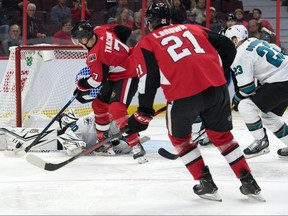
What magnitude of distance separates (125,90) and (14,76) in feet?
3.78

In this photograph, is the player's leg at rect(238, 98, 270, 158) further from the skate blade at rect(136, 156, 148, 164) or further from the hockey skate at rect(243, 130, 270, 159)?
the skate blade at rect(136, 156, 148, 164)

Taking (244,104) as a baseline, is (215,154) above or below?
below

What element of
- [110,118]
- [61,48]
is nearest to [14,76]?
[61,48]

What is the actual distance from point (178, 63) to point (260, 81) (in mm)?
1633

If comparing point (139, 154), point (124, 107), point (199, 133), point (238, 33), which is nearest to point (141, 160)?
point (139, 154)

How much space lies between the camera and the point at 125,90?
5242 millimetres

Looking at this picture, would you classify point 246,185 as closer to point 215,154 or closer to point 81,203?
point 81,203

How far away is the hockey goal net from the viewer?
589cm

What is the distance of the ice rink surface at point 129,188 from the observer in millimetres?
3750

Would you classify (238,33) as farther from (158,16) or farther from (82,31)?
(158,16)

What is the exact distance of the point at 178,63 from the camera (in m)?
3.64

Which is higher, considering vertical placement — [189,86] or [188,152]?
[189,86]

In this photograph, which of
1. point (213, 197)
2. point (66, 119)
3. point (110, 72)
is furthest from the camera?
point (66, 119)

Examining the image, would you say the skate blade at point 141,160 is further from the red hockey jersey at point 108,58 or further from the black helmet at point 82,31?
the black helmet at point 82,31
